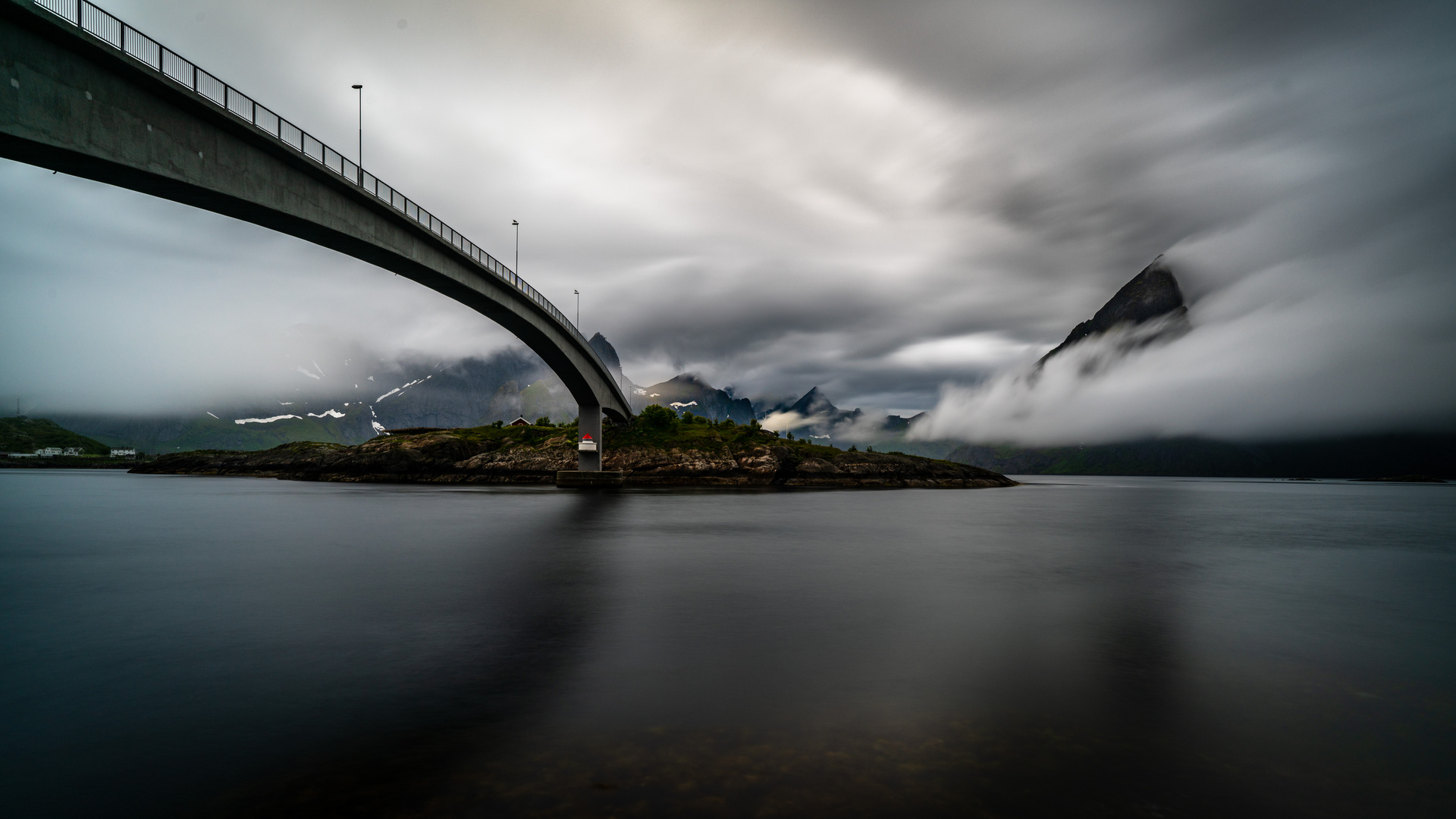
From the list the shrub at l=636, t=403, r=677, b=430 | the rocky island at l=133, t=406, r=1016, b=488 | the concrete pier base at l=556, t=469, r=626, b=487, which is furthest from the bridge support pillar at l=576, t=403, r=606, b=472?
the shrub at l=636, t=403, r=677, b=430

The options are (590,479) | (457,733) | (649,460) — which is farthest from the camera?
(649,460)

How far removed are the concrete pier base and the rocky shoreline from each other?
500 inches

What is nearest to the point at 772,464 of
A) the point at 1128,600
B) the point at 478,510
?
the point at 478,510

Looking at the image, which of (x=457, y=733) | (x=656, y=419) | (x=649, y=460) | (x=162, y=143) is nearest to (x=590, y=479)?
(x=649, y=460)

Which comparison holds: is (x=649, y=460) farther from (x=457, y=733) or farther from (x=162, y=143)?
(x=457, y=733)

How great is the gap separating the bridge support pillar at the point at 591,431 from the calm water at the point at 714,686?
53.8 metres

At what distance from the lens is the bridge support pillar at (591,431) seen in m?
83.5

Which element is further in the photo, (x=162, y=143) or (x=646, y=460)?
(x=646, y=460)

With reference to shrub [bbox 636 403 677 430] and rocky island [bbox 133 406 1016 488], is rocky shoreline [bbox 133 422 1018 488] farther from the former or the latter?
shrub [bbox 636 403 677 430]

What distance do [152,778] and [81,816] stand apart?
2.73 ft

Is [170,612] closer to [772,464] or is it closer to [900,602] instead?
[900,602]

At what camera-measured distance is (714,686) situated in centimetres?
1109

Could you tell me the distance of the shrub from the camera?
109875 mm

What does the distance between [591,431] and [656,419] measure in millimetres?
26107
